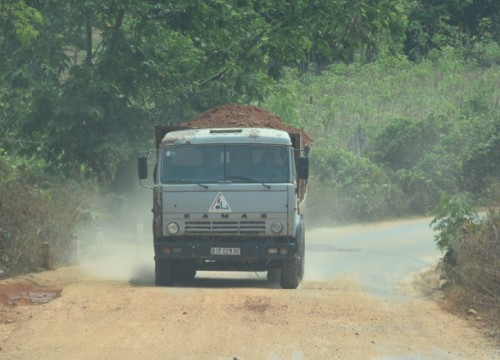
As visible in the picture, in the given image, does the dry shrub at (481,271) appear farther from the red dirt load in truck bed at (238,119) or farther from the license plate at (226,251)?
the red dirt load in truck bed at (238,119)

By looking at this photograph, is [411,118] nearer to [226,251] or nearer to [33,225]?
[33,225]

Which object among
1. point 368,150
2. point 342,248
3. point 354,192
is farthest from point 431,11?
point 342,248

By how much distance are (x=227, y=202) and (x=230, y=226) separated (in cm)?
41

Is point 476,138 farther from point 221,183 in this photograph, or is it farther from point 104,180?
point 221,183

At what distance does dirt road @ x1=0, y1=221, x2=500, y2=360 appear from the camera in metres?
10.9

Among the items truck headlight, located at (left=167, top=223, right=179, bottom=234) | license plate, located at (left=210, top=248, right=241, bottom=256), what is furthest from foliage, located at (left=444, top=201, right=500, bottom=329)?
truck headlight, located at (left=167, top=223, right=179, bottom=234)

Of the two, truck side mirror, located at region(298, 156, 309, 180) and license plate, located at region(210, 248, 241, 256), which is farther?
truck side mirror, located at region(298, 156, 309, 180)

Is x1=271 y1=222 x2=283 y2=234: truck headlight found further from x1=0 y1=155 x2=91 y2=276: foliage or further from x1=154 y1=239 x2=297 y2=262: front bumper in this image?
x1=0 y1=155 x2=91 y2=276: foliage

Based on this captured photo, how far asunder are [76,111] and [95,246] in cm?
337

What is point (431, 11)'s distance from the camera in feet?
173

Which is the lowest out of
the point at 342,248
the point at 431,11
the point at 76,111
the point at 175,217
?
the point at 342,248

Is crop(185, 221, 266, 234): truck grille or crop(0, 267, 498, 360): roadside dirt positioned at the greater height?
crop(185, 221, 266, 234): truck grille

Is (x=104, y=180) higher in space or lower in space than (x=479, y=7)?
lower

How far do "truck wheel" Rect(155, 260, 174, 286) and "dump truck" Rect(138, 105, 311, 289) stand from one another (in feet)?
0.06
